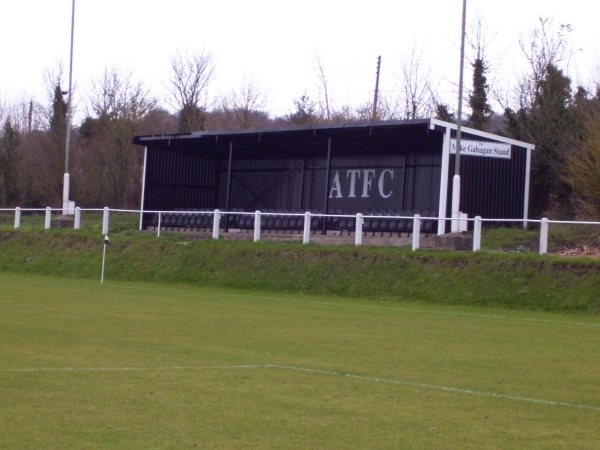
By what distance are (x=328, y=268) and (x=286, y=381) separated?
1766 cm

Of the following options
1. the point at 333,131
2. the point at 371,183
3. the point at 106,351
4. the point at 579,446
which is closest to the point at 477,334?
the point at 106,351

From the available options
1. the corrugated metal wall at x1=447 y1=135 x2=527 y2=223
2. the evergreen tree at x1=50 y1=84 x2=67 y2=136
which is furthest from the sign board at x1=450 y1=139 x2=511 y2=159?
the evergreen tree at x1=50 y1=84 x2=67 y2=136

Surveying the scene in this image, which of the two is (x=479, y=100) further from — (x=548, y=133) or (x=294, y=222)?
(x=294, y=222)

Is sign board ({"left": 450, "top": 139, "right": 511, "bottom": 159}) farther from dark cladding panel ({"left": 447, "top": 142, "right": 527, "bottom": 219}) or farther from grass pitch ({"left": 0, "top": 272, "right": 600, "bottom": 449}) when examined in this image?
grass pitch ({"left": 0, "top": 272, "right": 600, "bottom": 449})

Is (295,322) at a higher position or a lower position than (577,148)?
lower

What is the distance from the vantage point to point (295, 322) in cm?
1691

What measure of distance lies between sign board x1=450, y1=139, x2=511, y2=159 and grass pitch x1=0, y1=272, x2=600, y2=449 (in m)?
13.1

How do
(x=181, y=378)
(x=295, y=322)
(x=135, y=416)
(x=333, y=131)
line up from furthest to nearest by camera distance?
(x=333, y=131), (x=295, y=322), (x=181, y=378), (x=135, y=416)

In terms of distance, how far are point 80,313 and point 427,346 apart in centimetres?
653

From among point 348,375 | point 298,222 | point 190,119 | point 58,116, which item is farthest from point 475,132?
point 58,116

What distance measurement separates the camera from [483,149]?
31250 mm

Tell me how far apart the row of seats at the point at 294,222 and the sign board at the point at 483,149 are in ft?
8.11

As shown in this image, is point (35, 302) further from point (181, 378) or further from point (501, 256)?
point (501, 256)

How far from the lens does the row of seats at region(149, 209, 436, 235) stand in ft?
103
